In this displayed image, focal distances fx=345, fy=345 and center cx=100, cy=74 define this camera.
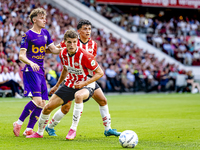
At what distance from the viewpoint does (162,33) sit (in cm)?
3275

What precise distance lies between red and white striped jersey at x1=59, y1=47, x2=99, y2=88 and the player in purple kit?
64cm

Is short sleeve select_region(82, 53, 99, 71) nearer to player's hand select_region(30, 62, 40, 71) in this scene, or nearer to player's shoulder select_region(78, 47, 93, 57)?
player's shoulder select_region(78, 47, 93, 57)

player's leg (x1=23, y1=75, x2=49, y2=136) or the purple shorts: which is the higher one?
the purple shorts

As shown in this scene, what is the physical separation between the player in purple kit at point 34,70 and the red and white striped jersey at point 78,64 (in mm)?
643

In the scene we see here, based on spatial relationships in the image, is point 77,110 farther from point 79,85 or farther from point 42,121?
point 42,121

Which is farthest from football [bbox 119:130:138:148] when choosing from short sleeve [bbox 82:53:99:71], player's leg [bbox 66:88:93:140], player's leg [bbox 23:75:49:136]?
player's leg [bbox 23:75:49:136]

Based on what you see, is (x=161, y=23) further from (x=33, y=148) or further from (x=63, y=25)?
(x=33, y=148)

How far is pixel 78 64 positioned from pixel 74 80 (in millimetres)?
339

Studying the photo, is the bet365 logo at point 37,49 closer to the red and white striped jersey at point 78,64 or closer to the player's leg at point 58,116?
the red and white striped jersey at point 78,64

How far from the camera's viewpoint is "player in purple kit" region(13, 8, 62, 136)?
22.2ft

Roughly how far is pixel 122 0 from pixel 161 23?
19.1 feet

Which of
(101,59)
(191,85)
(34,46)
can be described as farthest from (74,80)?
(191,85)

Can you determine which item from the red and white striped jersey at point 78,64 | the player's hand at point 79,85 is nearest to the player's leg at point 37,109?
the red and white striped jersey at point 78,64

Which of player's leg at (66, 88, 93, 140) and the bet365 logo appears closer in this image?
player's leg at (66, 88, 93, 140)
